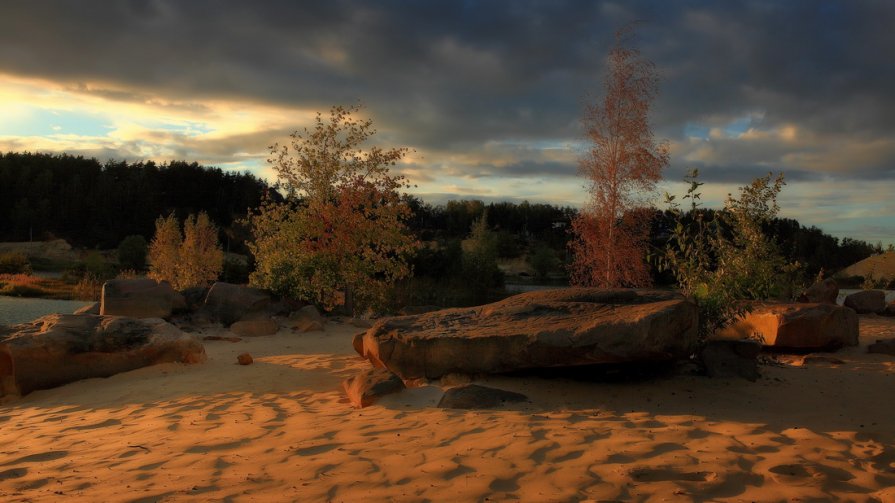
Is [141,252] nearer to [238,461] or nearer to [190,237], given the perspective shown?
[190,237]

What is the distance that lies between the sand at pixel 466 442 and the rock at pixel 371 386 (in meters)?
0.18

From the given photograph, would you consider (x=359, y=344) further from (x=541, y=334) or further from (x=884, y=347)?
(x=884, y=347)

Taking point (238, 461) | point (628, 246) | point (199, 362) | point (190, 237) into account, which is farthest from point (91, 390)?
point (190, 237)

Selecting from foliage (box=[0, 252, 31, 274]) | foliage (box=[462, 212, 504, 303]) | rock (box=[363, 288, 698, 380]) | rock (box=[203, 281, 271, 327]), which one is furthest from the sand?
foliage (box=[0, 252, 31, 274])

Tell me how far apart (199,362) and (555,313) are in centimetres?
549

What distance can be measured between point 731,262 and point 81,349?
8.90 m

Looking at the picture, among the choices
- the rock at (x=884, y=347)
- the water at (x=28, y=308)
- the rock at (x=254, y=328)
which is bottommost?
the water at (x=28, y=308)

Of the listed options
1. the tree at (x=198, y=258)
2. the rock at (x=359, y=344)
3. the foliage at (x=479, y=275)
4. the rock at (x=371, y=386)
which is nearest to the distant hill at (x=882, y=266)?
the foliage at (x=479, y=275)

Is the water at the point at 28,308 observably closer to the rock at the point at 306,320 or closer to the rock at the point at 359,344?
the rock at the point at 306,320

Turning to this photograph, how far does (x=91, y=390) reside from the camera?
827 cm

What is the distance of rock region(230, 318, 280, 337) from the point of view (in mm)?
12781

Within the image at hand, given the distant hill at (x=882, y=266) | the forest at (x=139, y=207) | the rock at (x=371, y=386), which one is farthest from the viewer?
the forest at (x=139, y=207)

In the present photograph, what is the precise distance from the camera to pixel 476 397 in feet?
21.0

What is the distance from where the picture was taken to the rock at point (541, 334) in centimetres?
648
